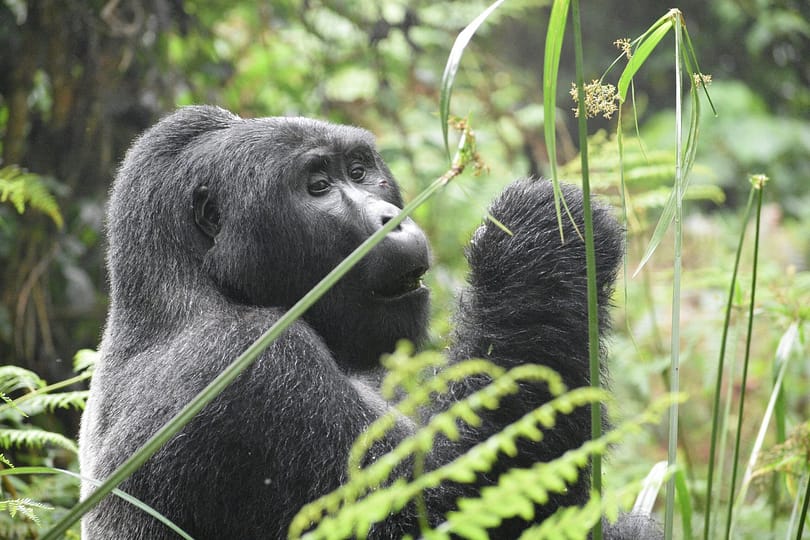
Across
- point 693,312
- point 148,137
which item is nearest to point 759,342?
point 693,312

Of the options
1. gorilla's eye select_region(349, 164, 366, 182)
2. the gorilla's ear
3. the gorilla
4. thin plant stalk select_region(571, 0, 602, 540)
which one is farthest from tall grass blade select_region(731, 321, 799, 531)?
the gorilla's ear

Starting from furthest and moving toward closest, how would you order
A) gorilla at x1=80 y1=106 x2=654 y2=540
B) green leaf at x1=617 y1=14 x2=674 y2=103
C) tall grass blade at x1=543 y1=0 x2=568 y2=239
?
gorilla at x1=80 y1=106 x2=654 y2=540
green leaf at x1=617 y1=14 x2=674 y2=103
tall grass blade at x1=543 y1=0 x2=568 y2=239

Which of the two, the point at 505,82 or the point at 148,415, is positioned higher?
the point at 505,82

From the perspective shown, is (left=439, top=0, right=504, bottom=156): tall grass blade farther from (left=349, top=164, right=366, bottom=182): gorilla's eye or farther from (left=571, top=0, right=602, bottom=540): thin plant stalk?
(left=349, top=164, right=366, bottom=182): gorilla's eye

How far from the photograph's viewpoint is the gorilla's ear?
258 cm

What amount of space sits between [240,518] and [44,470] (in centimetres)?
72

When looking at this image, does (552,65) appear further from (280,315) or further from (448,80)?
(280,315)

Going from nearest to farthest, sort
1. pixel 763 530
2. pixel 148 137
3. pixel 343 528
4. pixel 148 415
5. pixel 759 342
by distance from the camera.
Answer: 1. pixel 343 528
2. pixel 148 415
3. pixel 148 137
4. pixel 763 530
5. pixel 759 342

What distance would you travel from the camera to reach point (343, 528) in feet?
3.32

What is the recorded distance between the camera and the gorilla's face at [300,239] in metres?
2.52

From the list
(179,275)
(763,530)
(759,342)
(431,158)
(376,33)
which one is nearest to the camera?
(179,275)

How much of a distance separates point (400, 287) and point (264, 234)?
42cm

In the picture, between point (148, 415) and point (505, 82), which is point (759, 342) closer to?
point (505, 82)

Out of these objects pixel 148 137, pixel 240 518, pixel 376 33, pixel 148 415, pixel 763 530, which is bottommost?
pixel 763 530
